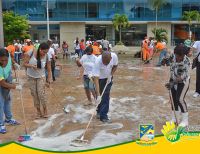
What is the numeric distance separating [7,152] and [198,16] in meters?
47.0

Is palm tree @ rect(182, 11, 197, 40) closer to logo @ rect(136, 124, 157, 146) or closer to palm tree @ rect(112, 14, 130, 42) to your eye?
palm tree @ rect(112, 14, 130, 42)

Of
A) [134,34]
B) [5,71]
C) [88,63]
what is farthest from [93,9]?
[5,71]

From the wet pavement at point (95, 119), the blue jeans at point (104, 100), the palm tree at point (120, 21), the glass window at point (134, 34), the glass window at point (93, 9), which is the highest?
the glass window at point (93, 9)

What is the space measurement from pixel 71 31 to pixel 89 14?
3.47 metres

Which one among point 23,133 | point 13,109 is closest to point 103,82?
point 23,133

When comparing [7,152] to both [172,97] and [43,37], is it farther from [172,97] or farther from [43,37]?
[43,37]

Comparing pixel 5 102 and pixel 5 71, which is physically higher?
pixel 5 71

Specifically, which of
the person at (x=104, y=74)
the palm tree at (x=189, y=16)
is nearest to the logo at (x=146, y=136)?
the person at (x=104, y=74)

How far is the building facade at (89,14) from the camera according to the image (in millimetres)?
49094

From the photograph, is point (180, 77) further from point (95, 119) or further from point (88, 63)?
point (88, 63)

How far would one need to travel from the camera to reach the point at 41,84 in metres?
7.42

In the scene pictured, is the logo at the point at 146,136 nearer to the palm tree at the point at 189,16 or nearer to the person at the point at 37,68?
the person at the point at 37,68

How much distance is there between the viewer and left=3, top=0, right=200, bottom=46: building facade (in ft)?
161

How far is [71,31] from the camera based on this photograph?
163ft
